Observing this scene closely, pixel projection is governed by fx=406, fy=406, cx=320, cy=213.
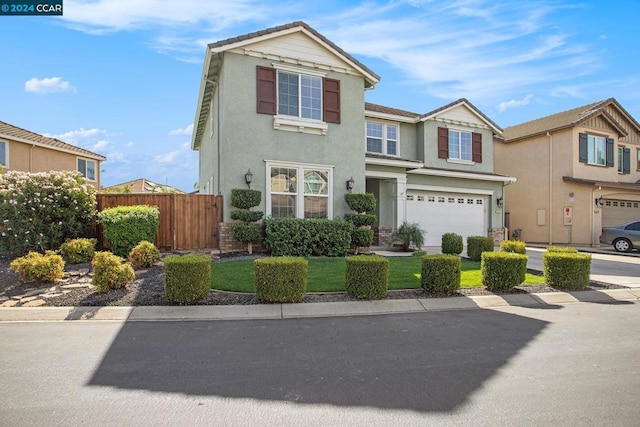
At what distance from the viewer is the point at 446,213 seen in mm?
18781

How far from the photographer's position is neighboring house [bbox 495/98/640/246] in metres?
21.9

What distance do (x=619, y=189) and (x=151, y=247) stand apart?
79.6 feet

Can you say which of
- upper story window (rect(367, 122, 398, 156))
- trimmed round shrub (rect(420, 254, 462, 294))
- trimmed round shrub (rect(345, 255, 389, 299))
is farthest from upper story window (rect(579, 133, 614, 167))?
trimmed round shrub (rect(345, 255, 389, 299))

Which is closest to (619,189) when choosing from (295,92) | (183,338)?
(295,92)

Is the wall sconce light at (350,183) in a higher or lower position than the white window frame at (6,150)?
lower

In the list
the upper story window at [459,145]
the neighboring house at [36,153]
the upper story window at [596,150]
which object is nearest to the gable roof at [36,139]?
the neighboring house at [36,153]

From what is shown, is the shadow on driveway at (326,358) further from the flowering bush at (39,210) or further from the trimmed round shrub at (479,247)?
the trimmed round shrub at (479,247)

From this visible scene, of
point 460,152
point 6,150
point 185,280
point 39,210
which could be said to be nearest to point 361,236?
point 185,280

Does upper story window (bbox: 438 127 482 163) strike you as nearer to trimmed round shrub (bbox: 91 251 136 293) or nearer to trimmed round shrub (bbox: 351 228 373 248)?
trimmed round shrub (bbox: 351 228 373 248)

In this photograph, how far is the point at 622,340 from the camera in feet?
18.4

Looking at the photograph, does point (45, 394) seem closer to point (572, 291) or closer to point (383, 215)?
point (572, 291)

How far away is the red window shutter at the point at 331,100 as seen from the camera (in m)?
14.0

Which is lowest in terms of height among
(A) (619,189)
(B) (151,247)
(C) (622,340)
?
(C) (622,340)

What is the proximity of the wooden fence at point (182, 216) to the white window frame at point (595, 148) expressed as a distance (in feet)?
69.0
